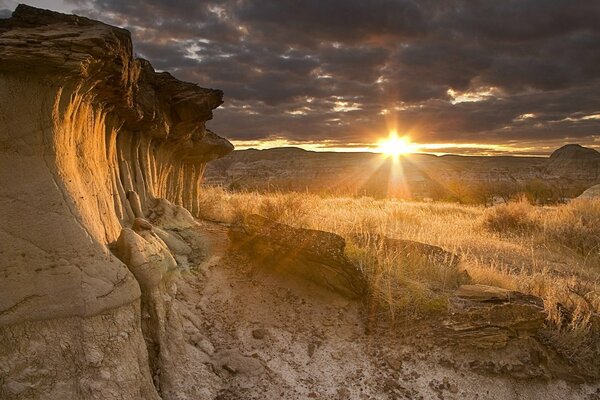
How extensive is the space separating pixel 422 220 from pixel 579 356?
9052 millimetres

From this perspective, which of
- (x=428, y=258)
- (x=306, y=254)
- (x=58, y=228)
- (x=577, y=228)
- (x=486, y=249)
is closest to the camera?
(x=58, y=228)

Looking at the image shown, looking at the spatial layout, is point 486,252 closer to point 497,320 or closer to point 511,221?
point 511,221

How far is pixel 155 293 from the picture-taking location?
180 inches

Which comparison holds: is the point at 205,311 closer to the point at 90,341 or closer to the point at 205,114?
the point at 90,341

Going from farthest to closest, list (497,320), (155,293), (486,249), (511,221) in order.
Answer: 1. (511,221)
2. (486,249)
3. (497,320)
4. (155,293)

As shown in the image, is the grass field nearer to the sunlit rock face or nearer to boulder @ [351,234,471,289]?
boulder @ [351,234,471,289]

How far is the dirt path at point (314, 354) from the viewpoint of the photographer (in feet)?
15.9

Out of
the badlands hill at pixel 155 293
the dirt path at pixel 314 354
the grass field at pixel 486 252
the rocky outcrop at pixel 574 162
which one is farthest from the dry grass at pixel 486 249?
the rocky outcrop at pixel 574 162

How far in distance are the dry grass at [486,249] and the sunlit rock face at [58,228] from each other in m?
3.43

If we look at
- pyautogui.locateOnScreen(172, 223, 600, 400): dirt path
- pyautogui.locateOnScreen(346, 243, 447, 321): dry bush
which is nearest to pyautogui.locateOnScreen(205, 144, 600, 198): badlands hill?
pyautogui.locateOnScreen(346, 243, 447, 321): dry bush

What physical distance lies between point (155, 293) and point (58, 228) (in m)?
1.22

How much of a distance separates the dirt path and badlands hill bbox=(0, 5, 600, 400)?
Result: 0.06 feet

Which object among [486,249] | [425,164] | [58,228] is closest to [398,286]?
[58,228]

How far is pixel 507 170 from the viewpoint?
84750 millimetres
